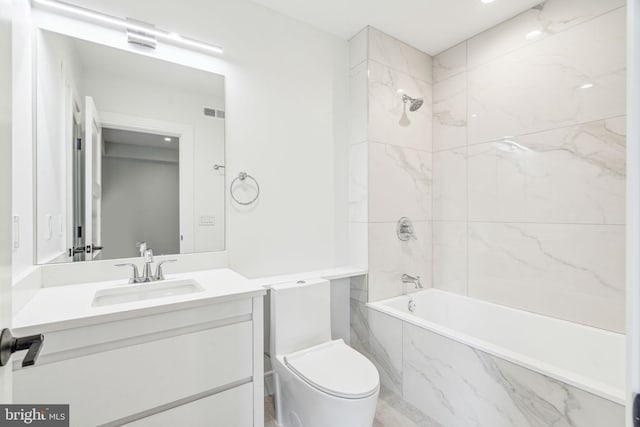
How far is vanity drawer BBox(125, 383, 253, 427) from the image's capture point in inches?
44.3

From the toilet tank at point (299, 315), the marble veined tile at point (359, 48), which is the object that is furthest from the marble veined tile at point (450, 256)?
the marble veined tile at point (359, 48)

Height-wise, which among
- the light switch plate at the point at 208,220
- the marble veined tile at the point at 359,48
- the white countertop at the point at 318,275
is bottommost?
the white countertop at the point at 318,275

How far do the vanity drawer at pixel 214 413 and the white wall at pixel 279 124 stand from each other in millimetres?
762

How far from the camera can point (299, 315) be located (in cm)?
178

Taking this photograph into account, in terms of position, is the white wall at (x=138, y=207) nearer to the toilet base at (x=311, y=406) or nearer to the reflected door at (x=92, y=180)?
the reflected door at (x=92, y=180)

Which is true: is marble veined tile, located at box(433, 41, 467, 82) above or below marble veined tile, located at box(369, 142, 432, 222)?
above

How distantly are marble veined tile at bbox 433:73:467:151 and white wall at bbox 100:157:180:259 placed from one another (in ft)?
6.99

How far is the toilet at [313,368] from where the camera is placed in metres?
1.35

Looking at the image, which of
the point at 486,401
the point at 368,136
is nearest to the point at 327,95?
the point at 368,136

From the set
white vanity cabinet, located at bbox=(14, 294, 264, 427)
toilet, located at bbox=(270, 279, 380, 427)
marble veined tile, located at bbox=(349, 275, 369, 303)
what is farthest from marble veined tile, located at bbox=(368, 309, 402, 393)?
white vanity cabinet, located at bbox=(14, 294, 264, 427)

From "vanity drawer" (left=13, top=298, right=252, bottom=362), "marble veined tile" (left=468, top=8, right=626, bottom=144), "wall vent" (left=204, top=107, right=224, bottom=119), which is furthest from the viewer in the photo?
"wall vent" (left=204, top=107, right=224, bottom=119)

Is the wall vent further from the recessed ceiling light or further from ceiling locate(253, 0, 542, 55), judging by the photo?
the recessed ceiling light

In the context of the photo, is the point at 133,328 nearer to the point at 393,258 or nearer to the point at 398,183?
the point at 393,258

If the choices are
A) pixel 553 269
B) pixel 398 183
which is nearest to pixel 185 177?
pixel 398 183
